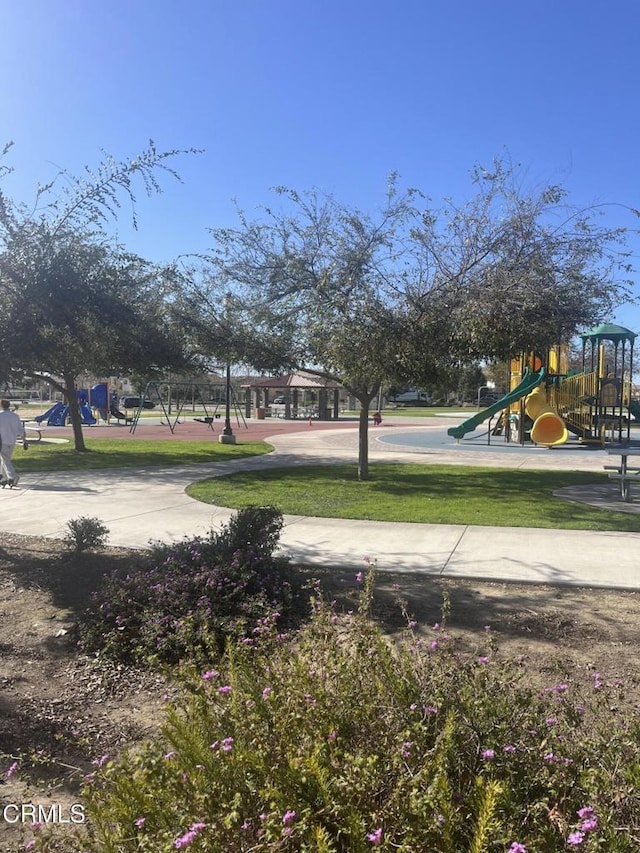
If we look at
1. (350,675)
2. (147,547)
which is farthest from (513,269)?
(350,675)

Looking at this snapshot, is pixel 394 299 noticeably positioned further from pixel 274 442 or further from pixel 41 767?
pixel 274 442

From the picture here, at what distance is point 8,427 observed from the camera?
436 inches

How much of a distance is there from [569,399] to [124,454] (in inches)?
592

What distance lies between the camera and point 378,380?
12008 millimetres

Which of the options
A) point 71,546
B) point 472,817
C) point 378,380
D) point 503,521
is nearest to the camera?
point 472,817

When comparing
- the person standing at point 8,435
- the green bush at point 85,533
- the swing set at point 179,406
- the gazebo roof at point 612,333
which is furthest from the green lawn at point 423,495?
the swing set at point 179,406

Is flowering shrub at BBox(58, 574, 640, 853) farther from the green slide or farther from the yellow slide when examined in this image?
the yellow slide

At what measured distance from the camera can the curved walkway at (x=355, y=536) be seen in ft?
20.6

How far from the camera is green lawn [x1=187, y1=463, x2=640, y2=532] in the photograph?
8.93 m

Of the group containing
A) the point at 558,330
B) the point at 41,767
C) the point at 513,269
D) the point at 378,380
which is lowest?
the point at 41,767

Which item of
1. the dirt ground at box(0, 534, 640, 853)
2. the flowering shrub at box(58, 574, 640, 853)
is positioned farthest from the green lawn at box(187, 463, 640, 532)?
the flowering shrub at box(58, 574, 640, 853)

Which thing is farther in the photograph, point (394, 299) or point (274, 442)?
point (274, 442)

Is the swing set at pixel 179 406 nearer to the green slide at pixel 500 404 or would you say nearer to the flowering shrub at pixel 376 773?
the green slide at pixel 500 404

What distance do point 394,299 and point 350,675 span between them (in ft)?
30.2
